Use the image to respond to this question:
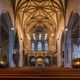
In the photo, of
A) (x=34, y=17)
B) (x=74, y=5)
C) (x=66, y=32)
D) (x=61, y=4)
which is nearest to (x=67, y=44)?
(x=66, y=32)

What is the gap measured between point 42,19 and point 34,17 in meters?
3.06

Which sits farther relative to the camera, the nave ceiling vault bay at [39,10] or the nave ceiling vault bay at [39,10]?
the nave ceiling vault bay at [39,10]

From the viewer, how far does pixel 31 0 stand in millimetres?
36969

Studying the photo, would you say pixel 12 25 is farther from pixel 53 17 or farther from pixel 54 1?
pixel 53 17

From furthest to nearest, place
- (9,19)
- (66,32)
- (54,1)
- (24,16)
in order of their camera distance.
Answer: (24,16) < (54,1) < (66,32) < (9,19)

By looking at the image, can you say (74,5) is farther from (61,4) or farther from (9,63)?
(9,63)

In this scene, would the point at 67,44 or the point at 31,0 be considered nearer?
the point at 67,44

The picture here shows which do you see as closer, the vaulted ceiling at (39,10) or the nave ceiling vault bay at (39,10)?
the vaulted ceiling at (39,10)

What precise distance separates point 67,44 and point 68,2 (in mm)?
6115

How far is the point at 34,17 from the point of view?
1860 inches

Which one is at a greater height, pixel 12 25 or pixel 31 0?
pixel 31 0

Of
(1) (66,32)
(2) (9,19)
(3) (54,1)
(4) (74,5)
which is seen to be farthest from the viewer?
(3) (54,1)

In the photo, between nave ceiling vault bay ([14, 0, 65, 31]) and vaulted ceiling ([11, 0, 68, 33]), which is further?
nave ceiling vault bay ([14, 0, 65, 31])

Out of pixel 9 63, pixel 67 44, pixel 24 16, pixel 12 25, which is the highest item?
pixel 24 16
